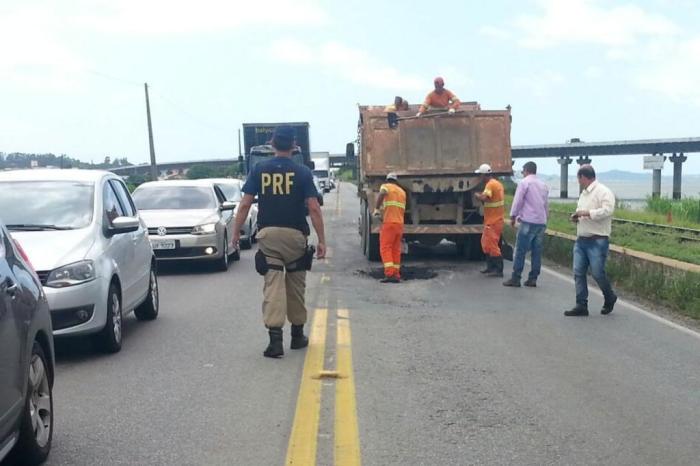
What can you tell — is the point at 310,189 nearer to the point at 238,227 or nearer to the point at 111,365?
the point at 238,227

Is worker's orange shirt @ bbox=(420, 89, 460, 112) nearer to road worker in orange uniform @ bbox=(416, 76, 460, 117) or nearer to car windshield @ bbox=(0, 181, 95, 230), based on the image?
road worker in orange uniform @ bbox=(416, 76, 460, 117)

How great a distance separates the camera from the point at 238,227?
26.7ft

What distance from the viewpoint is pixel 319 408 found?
6.12 metres

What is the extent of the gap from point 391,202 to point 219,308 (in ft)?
13.2

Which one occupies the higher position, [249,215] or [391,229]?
[391,229]

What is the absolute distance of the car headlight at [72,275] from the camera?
7.38 m

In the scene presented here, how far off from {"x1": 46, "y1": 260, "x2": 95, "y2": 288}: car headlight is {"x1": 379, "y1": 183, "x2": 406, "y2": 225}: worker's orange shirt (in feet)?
22.2

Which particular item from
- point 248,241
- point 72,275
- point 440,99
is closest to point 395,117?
point 440,99

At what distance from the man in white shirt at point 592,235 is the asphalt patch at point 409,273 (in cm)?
376

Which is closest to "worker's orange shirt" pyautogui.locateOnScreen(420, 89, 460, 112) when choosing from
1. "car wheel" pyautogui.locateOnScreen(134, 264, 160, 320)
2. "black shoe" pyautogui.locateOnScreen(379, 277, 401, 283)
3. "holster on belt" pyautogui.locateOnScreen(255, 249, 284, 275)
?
"black shoe" pyautogui.locateOnScreen(379, 277, 401, 283)

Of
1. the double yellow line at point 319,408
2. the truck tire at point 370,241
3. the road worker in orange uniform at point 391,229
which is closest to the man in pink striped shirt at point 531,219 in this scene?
the road worker in orange uniform at point 391,229

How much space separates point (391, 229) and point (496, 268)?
1.86 metres

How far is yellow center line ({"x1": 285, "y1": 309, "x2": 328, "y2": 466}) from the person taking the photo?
5109mm

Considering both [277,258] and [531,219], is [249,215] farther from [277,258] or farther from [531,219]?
[277,258]
